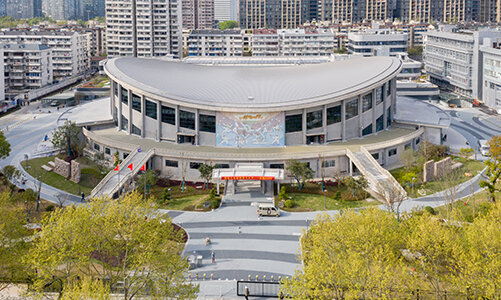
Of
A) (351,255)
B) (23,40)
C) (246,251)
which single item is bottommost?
(246,251)

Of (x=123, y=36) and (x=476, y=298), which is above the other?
(x=123, y=36)

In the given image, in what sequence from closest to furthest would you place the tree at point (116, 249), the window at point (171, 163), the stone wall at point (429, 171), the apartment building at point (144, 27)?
the tree at point (116, 249), the stone wall at point (429, 171), the window at point (171, 163), the apartment building at point (144, 27)

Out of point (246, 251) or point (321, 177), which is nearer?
point (246, 251)

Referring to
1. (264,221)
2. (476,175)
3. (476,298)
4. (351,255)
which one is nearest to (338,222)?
(351,255)

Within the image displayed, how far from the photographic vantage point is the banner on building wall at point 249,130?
7150 cm

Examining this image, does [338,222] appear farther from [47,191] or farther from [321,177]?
[47,191]

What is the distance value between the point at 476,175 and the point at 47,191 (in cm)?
5209

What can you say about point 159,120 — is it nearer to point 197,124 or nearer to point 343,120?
point 197,124

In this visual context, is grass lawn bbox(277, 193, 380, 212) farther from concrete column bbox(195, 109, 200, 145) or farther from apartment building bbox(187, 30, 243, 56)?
apartment building bbox(187, 30, 243, 56)

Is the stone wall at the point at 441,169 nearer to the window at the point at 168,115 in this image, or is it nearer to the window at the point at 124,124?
the window at the point at 168,115

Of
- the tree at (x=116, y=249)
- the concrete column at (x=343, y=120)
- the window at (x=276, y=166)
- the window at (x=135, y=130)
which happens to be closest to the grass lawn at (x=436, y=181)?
the concrete column at (x=343, y=120)

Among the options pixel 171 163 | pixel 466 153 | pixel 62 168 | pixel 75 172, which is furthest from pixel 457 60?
pixel 62 168

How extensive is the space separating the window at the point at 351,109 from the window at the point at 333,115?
Answer: 123 centimetres

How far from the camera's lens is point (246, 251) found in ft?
162
